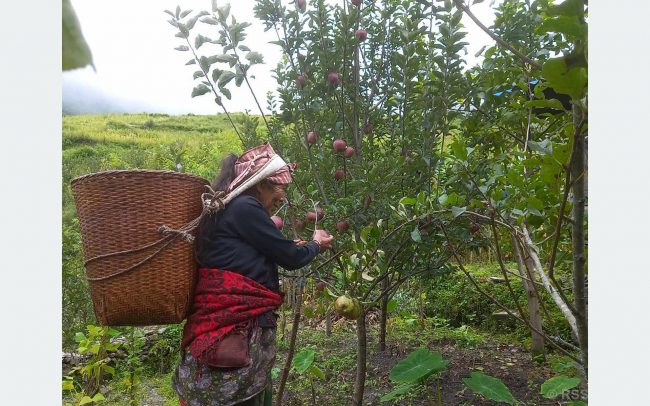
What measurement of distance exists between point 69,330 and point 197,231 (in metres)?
2.73

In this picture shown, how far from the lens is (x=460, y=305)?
4.16 m

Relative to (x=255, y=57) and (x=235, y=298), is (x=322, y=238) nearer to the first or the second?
(x=235, y=298)

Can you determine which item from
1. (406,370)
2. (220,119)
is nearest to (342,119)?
(406,370)

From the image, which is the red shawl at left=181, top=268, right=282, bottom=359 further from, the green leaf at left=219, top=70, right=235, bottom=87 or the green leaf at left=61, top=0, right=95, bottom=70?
the green leaf at left=61, top=0, right=95, bottom=70

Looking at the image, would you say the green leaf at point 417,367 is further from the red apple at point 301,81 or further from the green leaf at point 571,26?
the green leaf at point 571,26

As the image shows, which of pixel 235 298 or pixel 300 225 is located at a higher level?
pixel 300 225

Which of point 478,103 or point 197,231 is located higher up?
point 478,103

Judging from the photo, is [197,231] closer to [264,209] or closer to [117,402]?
[264,209]

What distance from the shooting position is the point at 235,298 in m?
1.50

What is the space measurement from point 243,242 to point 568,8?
46.0 inches

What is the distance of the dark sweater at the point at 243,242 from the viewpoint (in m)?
1.51

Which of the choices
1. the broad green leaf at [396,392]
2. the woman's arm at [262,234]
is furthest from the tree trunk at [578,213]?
the broad green leaf at [396,392]

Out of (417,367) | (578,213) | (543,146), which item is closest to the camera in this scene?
(578,213)

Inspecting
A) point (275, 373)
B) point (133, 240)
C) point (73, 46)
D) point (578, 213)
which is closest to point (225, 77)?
point (133, 240)
